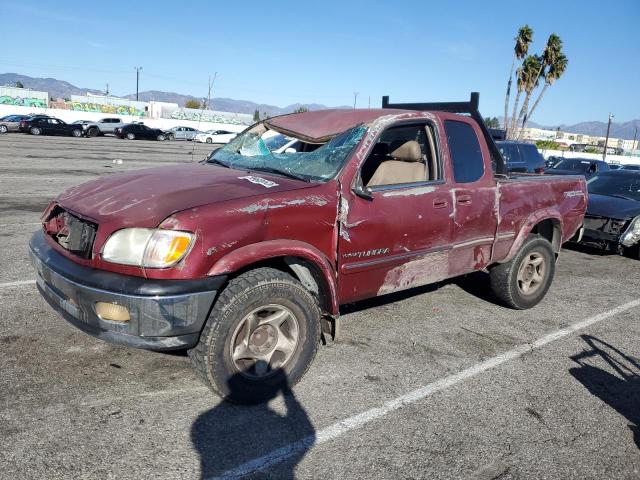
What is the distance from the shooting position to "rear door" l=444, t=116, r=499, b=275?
441 cm

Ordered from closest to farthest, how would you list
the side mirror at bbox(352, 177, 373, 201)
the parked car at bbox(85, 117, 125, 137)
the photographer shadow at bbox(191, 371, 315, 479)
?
the photographer shadow at bbox(191, 371, 315, 479) < the side mirror at bbox(352, 177, 373, 201) < the parked car at bbox(85, 117, 125, 137)

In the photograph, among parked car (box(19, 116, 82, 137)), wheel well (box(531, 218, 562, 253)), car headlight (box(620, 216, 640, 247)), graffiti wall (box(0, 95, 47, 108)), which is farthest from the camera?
graffiti wall (box(0, 95, 47, 108))

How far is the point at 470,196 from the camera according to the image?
445cm

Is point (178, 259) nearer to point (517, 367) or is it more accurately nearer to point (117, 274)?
point (117, 274)

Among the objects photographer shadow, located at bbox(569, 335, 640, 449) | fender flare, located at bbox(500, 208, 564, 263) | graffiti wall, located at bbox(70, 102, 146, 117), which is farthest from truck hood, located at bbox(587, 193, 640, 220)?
graffiti wall, located at bbox(70, 102, 146, 117)

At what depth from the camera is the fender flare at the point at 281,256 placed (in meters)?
3.00

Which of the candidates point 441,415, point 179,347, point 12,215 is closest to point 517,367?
point 441,415

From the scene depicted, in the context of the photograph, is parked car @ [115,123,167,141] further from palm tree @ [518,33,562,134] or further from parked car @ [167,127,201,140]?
palm tree @ [518,33,562,134]

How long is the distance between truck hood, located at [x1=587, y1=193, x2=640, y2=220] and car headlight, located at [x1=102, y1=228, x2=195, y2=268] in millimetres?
7238

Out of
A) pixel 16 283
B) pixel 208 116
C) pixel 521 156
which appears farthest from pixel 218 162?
pixel 208 116

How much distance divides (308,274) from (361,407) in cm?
92

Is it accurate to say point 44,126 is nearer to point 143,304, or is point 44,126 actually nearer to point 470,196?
point 470,196

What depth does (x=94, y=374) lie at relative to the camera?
3.46 m

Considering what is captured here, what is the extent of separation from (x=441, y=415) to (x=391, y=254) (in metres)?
1.20
